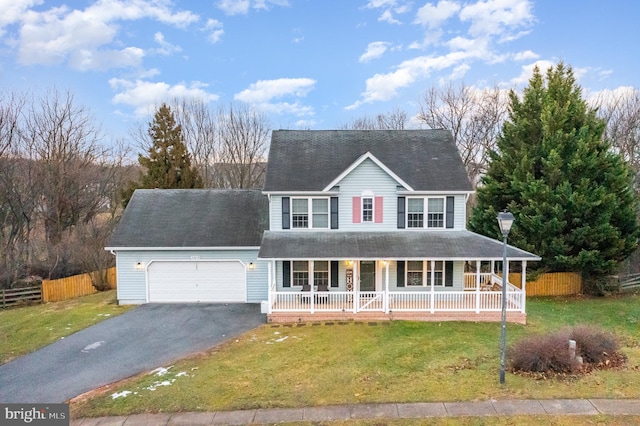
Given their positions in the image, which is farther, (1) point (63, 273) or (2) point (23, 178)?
(2) point (23, 178)

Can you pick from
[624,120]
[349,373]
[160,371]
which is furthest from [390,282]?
[624,120]

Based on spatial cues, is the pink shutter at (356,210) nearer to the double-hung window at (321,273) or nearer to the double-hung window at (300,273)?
the double-hung window at (321,273)

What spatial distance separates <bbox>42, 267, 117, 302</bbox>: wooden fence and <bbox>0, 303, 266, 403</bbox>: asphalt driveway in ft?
19.6

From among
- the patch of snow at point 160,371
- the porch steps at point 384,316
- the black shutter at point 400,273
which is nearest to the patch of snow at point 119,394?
the patch of snow at point 160,371

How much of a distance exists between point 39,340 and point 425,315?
13.3 meters

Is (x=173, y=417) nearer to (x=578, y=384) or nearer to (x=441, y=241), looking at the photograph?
(x=578, y=384)

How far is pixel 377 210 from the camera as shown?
15.9 m

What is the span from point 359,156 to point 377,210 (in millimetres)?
3161

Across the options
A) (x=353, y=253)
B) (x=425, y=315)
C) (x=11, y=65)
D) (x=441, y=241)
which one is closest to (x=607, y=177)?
(x=441, y=241)

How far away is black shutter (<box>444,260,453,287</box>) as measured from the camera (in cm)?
1557

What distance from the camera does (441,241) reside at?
14914 mm

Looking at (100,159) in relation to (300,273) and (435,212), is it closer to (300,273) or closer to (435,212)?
(300,273)

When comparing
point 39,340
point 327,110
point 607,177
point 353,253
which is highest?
point 327,110

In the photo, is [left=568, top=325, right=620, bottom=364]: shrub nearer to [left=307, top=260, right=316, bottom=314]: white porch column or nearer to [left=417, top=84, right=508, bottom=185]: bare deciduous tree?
[left=307, top=260, right=316, bottom=314]: white porch column
